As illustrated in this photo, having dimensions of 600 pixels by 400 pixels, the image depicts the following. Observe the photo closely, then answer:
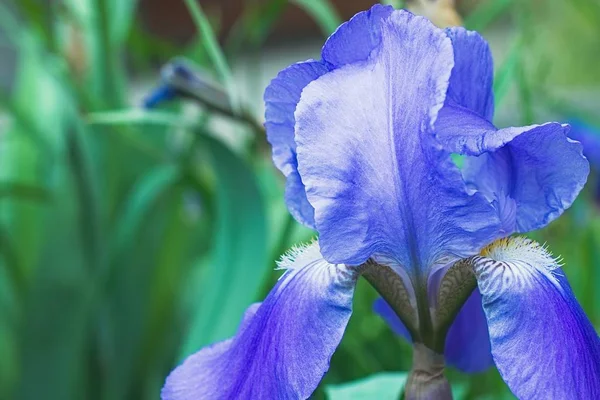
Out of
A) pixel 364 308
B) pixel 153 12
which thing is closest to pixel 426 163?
pixel 364 308

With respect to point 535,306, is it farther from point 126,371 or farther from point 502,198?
point 126,371

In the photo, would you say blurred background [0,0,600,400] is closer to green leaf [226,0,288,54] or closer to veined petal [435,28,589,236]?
green leaf [226,0,288,54]

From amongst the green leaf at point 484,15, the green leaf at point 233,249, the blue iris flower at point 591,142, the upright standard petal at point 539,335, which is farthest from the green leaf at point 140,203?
the blue iris flower at point 591,142

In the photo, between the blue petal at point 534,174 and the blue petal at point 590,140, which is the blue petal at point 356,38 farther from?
the blue petal at point 590,140

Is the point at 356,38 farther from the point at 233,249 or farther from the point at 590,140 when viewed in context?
the point at 590,140

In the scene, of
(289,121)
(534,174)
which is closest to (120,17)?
(289,121)
